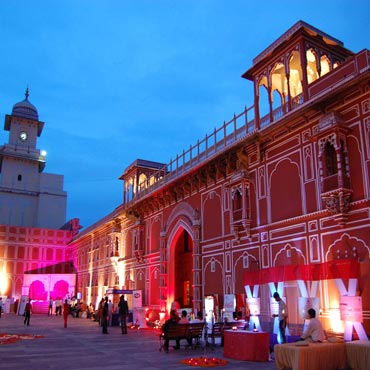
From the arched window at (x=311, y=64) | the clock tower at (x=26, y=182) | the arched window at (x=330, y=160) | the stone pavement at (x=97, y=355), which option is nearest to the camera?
the stone pavement at (x=97, y=355)

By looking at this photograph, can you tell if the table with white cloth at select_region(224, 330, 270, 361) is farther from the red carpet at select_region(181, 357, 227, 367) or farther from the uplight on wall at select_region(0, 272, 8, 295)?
the uplight on wall at select_region(0, 272, 8, 295)

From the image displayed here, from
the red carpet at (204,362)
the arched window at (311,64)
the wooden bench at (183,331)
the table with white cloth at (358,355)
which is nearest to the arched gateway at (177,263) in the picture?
the arched window at (311,64)

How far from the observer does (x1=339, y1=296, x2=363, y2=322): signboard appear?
446 inches

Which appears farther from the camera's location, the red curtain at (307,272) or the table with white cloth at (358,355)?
the red curtain at (307,272)

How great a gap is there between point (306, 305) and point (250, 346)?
11.1 feet

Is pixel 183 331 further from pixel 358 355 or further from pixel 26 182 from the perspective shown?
pixel 26 182

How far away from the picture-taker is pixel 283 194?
15406 mm

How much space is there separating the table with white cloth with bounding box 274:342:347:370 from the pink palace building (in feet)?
10.0

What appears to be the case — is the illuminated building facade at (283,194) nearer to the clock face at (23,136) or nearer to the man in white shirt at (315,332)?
the man in white shirt at (315,332)

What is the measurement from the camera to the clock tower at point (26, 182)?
48.8 m

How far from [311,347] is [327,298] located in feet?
16.4

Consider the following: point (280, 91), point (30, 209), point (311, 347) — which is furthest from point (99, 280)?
point (311, 347)

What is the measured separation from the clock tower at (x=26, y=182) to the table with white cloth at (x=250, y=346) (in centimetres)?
4259

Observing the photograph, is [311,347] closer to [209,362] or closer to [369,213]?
[209,362]
